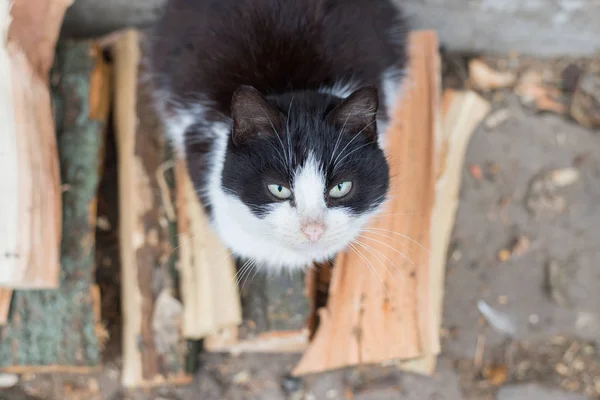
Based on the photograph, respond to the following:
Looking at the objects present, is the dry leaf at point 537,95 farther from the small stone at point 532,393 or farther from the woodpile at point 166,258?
the small stone at point 532,393

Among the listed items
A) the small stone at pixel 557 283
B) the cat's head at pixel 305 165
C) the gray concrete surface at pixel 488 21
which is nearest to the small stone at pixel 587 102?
the gray concrete surface at pixel 488 21

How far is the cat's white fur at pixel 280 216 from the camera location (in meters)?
1.14

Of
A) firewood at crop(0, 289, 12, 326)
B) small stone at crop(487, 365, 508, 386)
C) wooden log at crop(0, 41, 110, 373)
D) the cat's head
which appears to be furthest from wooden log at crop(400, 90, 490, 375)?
firewood at crop(0, 289, 12, 326)

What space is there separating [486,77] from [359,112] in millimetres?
1186

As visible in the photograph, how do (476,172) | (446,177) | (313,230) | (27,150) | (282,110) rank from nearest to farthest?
(313,230) < (282,110) < (27,150) < (446,177) < (476,172)

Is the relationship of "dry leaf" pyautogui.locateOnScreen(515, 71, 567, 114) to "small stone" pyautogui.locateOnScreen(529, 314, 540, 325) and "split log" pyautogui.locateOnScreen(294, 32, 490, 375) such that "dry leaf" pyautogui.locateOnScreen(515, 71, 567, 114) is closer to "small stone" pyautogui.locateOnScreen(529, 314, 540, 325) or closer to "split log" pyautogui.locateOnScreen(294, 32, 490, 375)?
"split log" pyautogui.locateOnScreen(294, 32, 490, 375)

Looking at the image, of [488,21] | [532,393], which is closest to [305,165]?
[488,21]

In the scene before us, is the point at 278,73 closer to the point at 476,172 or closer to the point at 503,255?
the point at 476,172

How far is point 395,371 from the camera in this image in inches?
78.3

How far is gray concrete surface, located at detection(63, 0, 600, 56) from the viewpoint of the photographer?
190cm

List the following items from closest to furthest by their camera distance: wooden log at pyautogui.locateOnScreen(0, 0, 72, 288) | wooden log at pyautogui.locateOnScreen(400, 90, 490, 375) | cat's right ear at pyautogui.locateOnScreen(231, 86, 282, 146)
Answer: cat's right ear at pyautogui.locateOnScreen(231, 86, 282, 146) < wooden log at pyautogui.locateOnScreen(0, 0, 72, 288) < wooden log at pyautogui.locateOnScreen(400, 90, 490, 375)

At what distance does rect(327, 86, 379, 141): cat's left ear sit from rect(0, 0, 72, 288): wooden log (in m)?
1.00

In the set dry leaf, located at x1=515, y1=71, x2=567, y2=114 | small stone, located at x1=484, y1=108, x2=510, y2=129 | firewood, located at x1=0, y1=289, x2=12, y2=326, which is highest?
dry leaf, located at x1=515, y1=71, x2=567, y2=114

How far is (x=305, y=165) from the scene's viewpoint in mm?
1149
